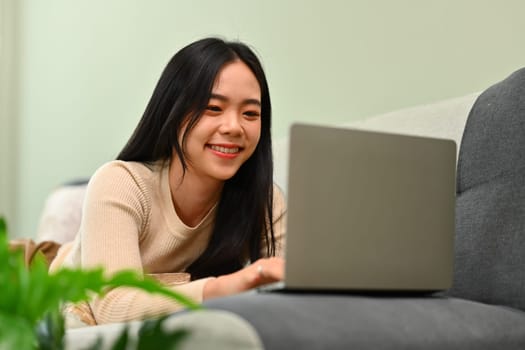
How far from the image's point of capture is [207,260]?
1.71 m

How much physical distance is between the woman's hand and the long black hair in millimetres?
442

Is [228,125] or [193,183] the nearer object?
[228,125]

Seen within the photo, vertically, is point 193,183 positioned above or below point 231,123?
below

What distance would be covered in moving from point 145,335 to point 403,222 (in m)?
0.45

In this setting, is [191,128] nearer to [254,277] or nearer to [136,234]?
[136,234]

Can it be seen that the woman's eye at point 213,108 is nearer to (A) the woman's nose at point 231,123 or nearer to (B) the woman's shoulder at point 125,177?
(A) the woman's nose at point 231,123

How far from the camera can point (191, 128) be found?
5.13 ft

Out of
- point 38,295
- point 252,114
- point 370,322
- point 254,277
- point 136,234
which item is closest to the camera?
point 38,295

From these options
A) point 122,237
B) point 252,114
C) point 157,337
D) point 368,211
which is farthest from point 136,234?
point 157,337

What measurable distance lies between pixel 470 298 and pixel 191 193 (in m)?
0.62

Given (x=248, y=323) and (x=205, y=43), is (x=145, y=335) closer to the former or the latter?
(x=248, y=323)

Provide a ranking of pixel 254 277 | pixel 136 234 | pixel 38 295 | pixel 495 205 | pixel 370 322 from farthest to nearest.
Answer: pixel 136 234, pixel 495 205, pixel 254 277, pixel 370 322, pixel 38 295

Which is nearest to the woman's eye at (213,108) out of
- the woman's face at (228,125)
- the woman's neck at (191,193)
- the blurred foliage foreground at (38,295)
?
the woman's face at (228,125)

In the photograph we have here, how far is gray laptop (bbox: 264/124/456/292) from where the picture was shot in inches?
40.4
